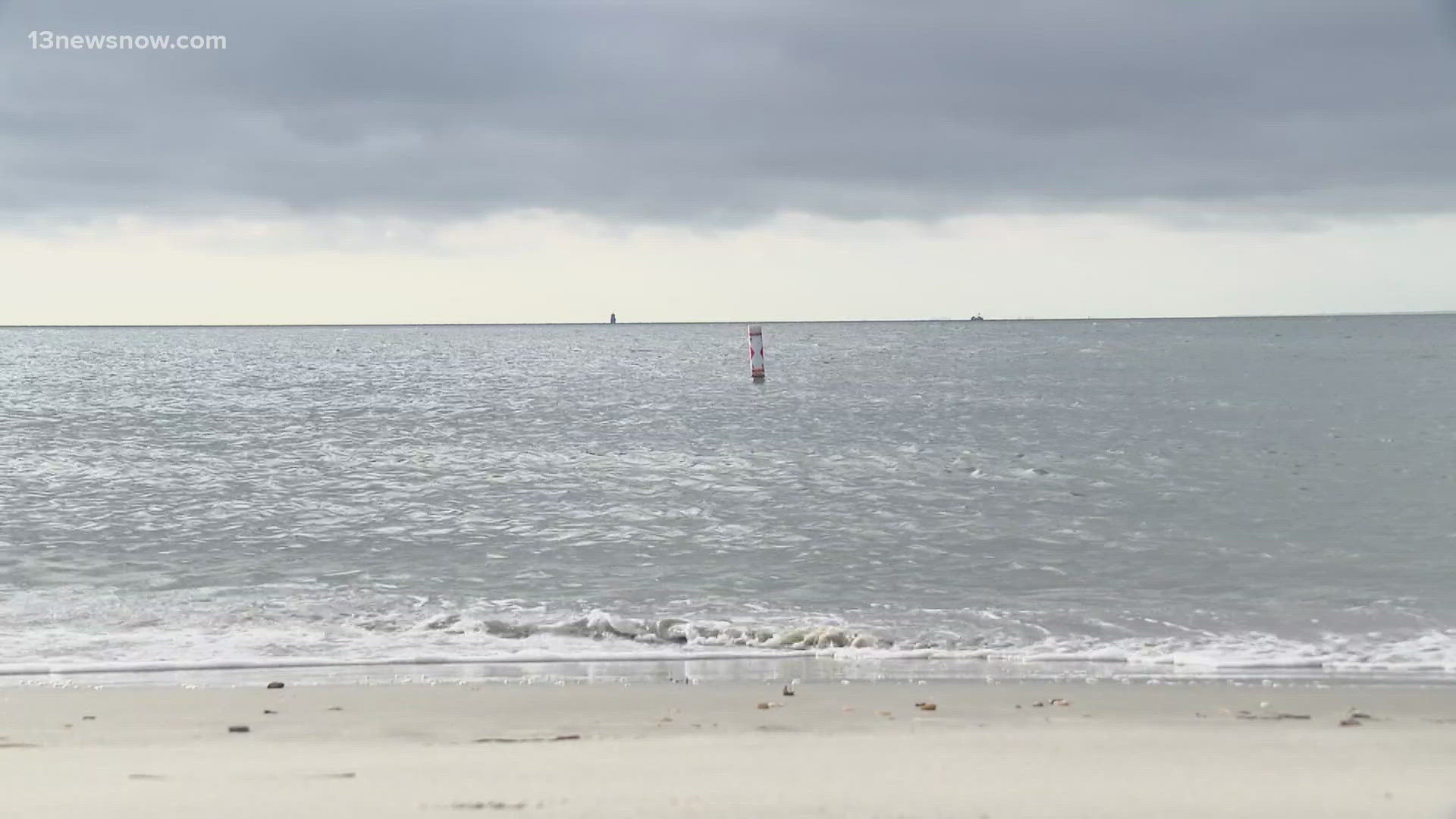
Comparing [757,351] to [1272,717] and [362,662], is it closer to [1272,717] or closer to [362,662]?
[362,662]

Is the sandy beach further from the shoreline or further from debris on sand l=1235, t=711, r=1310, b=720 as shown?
the shoreline

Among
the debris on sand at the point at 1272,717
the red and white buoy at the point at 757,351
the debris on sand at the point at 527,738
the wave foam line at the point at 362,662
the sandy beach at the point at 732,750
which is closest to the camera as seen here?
the sandy beach at the point at 732,750

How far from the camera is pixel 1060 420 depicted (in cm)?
3472

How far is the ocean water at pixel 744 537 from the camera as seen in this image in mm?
10117

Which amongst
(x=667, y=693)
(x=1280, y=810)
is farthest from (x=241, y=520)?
(x=1280, y=810)

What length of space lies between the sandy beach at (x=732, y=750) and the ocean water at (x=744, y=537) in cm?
129

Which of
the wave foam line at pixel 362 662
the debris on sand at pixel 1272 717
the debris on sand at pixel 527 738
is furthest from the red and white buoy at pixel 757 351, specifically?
the debris on sand at pixel 527 738

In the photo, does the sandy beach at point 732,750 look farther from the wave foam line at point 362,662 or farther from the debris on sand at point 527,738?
the wave foam line at point 362,662

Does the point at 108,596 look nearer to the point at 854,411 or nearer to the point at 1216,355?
the point at 854,411

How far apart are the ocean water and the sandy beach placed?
1290 mm

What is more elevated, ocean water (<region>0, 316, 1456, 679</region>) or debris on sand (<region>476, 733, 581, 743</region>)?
debris on sand (<region>476, 733, 581, 743</region>)

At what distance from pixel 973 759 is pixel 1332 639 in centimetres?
568

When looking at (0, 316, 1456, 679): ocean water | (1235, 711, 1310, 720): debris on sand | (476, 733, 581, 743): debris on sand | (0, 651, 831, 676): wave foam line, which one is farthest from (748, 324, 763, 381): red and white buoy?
(476, 733, 581, 743): debris on sand

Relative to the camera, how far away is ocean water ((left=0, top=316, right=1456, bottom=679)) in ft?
33.2
